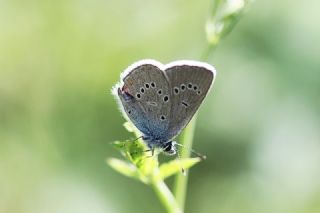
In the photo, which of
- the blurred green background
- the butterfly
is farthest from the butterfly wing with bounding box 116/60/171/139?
the blurred green background

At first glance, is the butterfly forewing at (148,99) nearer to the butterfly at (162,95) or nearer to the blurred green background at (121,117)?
the butterfly at (162,95)

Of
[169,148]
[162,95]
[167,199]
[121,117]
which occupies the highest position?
[121,117]

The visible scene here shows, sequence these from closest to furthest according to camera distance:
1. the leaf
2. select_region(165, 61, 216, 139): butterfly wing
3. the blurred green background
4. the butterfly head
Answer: the leaf, select_region(165, 61, 216, 139): butterfly wing, the butterfly head, the blurred green background

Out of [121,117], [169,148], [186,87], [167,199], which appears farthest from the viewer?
[121,117]

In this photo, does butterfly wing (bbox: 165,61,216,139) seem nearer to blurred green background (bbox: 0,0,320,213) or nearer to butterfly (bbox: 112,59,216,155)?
butterfly (bbox: 112,59,216,155)

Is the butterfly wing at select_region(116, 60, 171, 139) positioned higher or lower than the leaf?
higher

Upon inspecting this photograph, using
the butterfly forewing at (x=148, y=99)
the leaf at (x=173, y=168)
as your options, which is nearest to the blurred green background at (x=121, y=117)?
the butterfly forewing at (x=148, y=99)

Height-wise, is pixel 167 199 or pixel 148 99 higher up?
pixel 148 99

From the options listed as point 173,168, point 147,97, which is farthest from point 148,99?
point 173,168

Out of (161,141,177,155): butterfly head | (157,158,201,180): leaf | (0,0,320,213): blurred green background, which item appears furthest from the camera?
(0,0,320,213): blurred green background

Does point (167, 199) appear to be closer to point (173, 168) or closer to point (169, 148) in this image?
point (173, 168)
